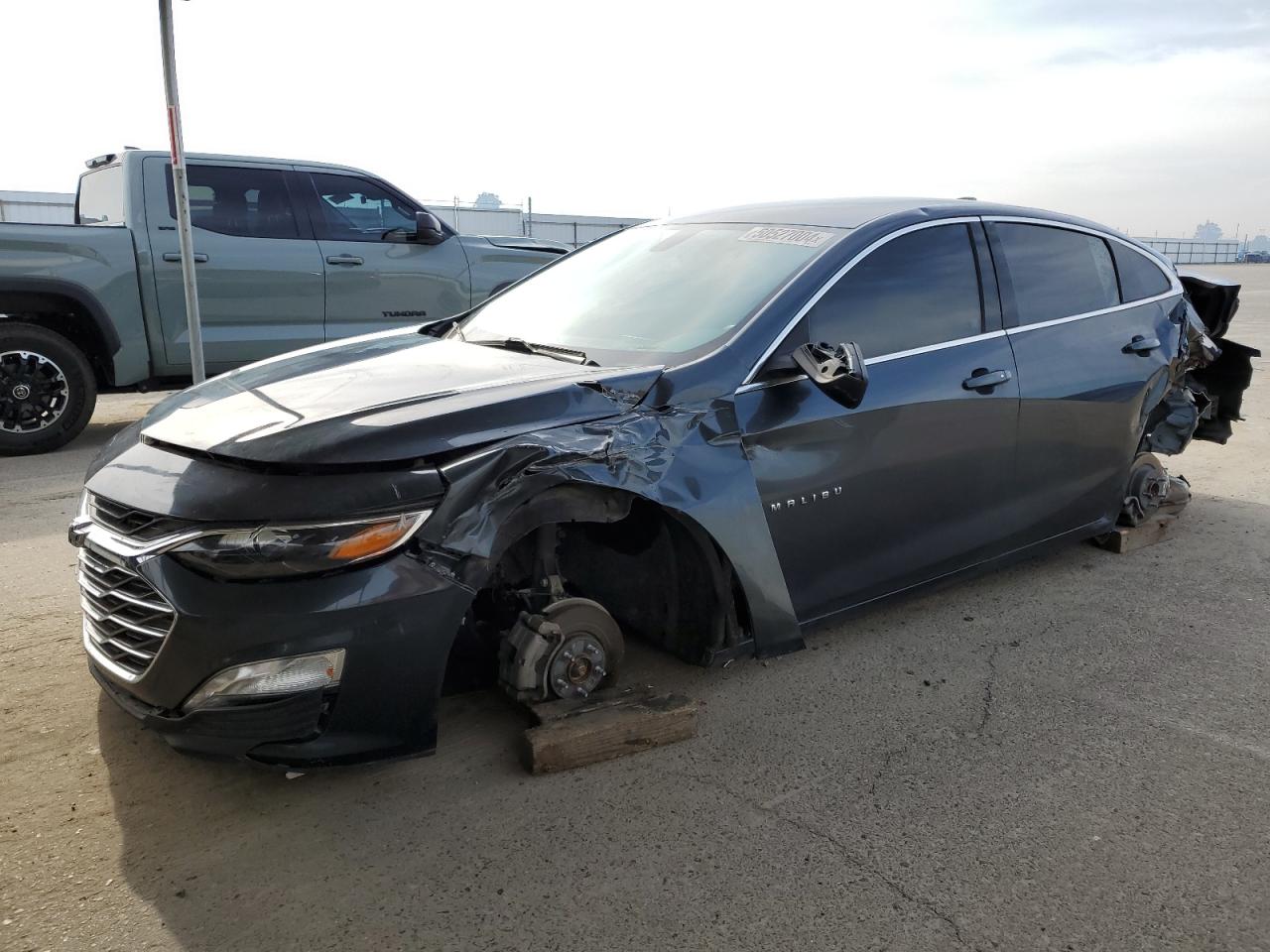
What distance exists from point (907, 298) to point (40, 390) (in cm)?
588

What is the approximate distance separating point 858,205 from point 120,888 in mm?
3220

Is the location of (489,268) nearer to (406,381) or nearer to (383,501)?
(406,381)

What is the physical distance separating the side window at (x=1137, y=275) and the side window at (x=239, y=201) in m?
5.75

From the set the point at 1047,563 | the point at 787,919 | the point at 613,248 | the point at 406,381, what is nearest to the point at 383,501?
the point at 406,381

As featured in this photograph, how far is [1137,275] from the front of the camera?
461 centimetres

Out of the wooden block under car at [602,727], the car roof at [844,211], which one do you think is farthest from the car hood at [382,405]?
the car roof at [844,211]

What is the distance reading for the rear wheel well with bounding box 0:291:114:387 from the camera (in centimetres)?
662

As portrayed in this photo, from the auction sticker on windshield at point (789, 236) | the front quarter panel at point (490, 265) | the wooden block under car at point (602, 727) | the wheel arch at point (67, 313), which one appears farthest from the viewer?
the front quarter panel at point (490, 265)

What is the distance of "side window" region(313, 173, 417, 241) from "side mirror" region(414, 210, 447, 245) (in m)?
0.20

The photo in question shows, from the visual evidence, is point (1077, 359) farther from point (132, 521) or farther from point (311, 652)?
point (132, 521)

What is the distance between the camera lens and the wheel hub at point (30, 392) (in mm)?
6641

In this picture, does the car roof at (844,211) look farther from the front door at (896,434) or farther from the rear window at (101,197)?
the rear window at (101,197)

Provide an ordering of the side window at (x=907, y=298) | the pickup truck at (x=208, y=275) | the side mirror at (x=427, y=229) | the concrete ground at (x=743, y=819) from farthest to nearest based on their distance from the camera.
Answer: the side mirror at (x=427, y=229), the pickup truck at (x=208, y=275), the side window at (x=907, y=298), the concrete ground at (x=743, y=819)

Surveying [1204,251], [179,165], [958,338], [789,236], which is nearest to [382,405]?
[789,236]
